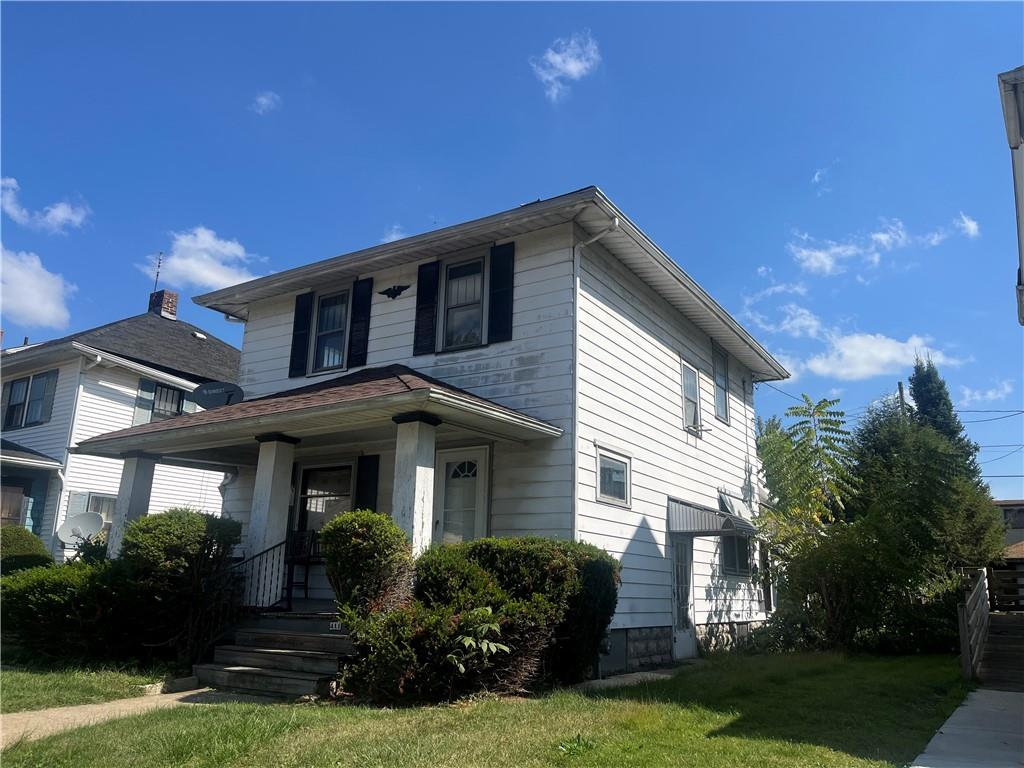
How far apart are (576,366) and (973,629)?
683cm

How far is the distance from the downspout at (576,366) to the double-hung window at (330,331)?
4.51 metres

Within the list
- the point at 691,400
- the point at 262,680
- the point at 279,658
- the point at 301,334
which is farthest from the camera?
the point at 691,400

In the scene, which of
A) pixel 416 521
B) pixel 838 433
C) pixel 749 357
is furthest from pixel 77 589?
pixel 838 433

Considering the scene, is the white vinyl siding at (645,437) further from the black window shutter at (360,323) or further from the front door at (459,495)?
the black window shutter at (360,323)

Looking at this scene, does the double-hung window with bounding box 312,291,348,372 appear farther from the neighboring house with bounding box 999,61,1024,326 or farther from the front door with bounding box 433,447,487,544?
the neighboring house with bounding box 999,61,1024,326

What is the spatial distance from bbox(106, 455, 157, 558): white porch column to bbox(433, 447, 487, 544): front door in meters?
4.64

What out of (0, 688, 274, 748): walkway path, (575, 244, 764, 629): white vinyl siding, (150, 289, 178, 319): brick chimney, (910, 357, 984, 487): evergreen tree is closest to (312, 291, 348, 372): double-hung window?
(575, 244, 764, 629): white vinyl siding

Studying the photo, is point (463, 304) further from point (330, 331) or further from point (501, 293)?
point (330, 331)

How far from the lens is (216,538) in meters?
10.1

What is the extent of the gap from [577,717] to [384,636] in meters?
2.02

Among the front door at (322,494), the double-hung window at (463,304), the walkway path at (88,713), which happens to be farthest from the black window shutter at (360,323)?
the walkway path at (88,713)

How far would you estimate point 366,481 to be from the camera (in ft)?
39.4

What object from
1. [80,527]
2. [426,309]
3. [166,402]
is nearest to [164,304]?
[166,402]

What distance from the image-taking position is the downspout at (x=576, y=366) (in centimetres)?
1014
